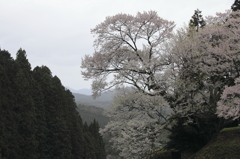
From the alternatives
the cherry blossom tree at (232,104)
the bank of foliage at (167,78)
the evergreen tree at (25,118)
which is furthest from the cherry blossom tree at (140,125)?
the evergreen tree at (25,118)

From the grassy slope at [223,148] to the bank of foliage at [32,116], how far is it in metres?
12.9

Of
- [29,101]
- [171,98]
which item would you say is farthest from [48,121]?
[171,98]

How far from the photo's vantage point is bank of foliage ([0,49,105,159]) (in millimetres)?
15148

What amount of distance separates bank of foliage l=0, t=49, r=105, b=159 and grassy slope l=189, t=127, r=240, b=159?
508 inches

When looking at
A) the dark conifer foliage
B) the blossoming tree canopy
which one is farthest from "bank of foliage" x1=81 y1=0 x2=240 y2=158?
the dark conifer foliage

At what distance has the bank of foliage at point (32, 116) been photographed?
49.7ft

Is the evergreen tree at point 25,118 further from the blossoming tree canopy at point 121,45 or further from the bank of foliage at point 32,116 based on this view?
the blossoming tree canopy at point 121,45

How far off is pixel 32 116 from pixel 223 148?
14.6m

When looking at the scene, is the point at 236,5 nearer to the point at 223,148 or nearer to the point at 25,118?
the point at 223,148

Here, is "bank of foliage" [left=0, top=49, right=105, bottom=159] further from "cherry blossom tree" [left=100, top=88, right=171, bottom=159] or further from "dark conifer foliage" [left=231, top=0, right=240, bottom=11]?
"dark conifer foliage" [left=231, top=0, right=240, bottom=11]

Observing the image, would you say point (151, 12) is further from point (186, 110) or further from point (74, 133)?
point (74, 133)

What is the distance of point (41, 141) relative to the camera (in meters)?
18.6

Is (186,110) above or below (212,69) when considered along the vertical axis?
below

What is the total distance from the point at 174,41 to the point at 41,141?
1513 cm
